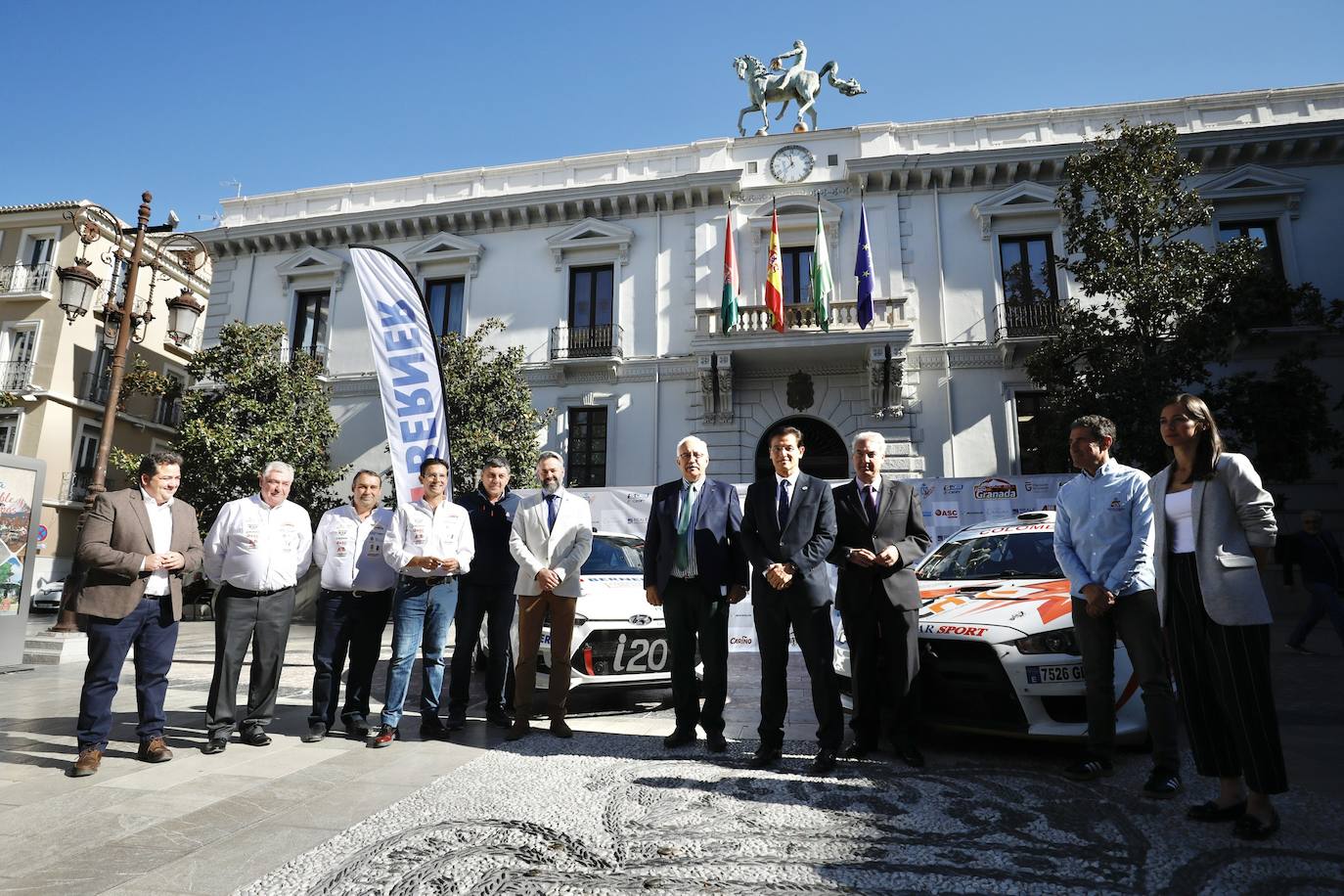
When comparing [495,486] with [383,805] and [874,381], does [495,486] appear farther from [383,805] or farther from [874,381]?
[874,381]

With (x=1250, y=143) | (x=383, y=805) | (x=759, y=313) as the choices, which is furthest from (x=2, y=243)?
(x=1250, y=143)

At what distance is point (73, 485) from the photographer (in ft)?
76.9

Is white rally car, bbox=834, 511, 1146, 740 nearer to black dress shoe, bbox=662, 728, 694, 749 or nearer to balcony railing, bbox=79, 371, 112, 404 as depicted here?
black dress shoe, bbox=662, 728, 694, 749

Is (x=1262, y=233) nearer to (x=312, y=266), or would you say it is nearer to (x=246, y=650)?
(x=246, y=650)

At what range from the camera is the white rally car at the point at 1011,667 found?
391 centimetres

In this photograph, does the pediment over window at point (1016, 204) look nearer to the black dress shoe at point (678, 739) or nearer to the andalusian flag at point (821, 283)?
the andalusian flag at point (821, 283)

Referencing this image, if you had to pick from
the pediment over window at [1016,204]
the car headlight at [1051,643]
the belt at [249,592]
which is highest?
the pediment over window at [1016,204]

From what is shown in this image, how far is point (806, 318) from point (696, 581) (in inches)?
469

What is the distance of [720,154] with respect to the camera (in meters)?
17.2

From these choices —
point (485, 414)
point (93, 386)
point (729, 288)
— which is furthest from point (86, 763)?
point (93, 386)

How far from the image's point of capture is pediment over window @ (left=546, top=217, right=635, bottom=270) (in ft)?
57.1

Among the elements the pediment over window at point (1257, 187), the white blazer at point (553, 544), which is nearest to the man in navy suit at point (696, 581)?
the white blazer at point (553, 544)

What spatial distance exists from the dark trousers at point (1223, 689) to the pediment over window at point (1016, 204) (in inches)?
572

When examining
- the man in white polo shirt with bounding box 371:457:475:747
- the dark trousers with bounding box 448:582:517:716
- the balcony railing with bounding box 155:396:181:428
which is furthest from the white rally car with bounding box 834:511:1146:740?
the balcony railing with bounding box 155:396:181:428
